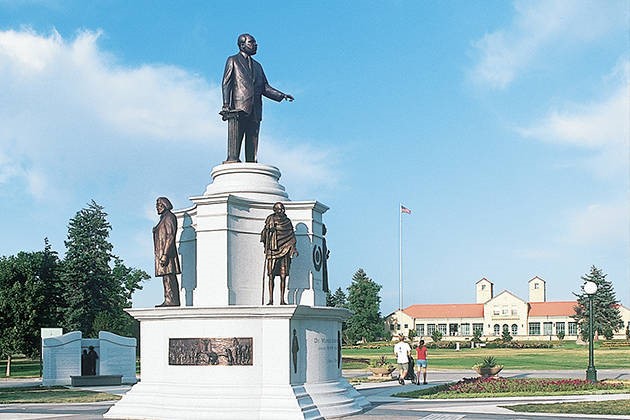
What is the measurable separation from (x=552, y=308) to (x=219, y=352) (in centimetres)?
10783

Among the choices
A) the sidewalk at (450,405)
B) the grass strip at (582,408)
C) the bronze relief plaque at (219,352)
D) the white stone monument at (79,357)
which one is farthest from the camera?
the white stone monument at (79,357)

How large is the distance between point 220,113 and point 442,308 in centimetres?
10591

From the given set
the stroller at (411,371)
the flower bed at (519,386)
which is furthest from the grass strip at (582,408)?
the stroller at (411,371)

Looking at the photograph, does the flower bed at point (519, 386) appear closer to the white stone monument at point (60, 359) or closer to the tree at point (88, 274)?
the white stone monument at point (60, 359)

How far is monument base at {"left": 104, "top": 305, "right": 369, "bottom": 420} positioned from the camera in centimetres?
1556

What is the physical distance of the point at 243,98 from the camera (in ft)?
62.1

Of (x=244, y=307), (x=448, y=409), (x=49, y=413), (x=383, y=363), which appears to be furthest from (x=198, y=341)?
(x=383, y=363)

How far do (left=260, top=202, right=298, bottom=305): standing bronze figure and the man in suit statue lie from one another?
2835 mm

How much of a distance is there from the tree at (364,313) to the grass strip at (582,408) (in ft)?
230

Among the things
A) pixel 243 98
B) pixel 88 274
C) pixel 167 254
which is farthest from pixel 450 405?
pixel 88 274

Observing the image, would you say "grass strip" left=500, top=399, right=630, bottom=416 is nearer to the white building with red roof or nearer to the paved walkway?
the paved walkway

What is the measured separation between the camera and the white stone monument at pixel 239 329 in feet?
51.9

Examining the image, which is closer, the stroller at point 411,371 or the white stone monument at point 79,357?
the stroller at point 411,371

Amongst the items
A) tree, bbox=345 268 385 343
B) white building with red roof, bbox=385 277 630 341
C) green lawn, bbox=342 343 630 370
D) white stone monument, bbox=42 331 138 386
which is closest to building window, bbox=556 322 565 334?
white building with red roof, bbox=385 277 630 341
